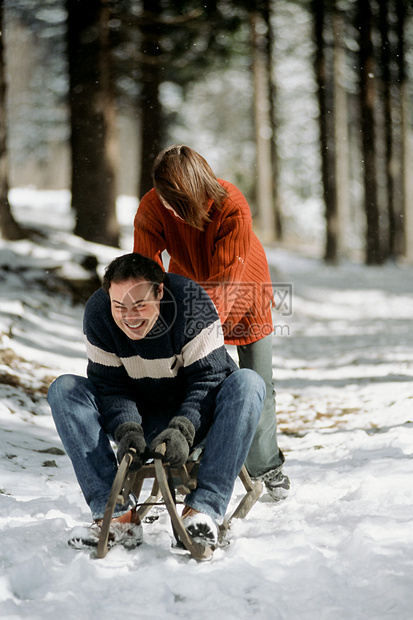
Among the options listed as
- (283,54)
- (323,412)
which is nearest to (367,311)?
(323,412)

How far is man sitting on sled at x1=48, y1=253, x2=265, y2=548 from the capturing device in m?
2.58

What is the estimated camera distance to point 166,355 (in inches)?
106

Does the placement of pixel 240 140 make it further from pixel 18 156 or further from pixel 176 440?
pixel 176 440

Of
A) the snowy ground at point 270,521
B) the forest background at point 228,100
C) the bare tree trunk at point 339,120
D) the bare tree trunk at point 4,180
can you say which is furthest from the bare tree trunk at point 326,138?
the snowy ground at point 270,521

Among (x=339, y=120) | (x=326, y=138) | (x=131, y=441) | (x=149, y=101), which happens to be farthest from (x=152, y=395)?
(x=339, y=120)

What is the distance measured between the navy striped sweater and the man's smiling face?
6cm

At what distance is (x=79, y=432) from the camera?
2631 mm

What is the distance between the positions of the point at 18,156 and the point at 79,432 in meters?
25.9

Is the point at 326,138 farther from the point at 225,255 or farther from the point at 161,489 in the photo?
the point at 161,489

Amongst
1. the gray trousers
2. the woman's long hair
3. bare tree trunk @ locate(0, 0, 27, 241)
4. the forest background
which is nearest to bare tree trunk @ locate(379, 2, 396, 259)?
the forest background

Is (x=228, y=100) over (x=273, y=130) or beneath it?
over

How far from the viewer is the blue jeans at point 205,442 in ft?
8.50

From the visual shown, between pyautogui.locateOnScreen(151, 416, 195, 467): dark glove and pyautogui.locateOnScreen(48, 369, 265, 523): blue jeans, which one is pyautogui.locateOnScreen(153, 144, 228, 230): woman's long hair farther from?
pyautogui.locateOnScreen(151, 416, 195, 467): dark glove

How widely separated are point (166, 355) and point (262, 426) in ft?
2.71
